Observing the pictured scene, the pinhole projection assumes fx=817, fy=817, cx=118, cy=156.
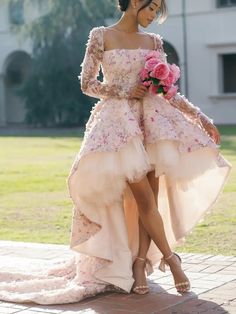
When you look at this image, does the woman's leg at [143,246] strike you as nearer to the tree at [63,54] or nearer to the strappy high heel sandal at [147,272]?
the strappy high heel sandal at [147,272]

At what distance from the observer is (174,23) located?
117ft

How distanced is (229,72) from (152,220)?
96.7ft

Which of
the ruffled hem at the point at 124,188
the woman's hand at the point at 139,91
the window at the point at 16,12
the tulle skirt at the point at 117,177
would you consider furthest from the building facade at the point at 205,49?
the woman's hand at the point at 139,91

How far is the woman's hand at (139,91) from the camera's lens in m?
5.72

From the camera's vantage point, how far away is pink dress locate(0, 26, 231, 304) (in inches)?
222

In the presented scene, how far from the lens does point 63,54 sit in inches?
1356

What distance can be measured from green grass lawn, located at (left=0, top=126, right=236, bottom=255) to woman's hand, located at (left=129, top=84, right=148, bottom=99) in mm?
2242

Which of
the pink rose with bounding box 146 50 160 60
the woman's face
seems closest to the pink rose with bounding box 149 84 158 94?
the pink rose with bounding box 146 50 160 60

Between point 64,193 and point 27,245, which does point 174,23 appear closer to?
point 64,193

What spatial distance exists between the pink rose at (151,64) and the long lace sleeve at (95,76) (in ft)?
0.74

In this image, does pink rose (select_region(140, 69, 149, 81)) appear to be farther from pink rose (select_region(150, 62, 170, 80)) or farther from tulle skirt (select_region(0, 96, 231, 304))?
tulle skirt (select_region(0, 96, 231, 304))

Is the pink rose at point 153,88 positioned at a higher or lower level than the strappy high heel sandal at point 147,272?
higher

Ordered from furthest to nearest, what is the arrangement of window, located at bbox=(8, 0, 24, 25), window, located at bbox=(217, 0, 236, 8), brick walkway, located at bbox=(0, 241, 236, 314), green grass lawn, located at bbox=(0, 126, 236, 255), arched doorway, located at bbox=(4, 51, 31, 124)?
arched doorway, located at bbox=(4, 51, 31, 124) < window, located at bbox=(8, 0, 24, 25) < window, located at bbox=(217, 0, 236, 8) < green grass lawn, located at bbox=(0, 126, 236, 255) < brick walkway, located at bbox=(0, 241, 236, 314)

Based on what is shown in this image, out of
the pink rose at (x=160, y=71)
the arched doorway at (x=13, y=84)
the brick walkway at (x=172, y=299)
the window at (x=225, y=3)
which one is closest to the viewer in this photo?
the brick walkway at (x=172, y=299)
